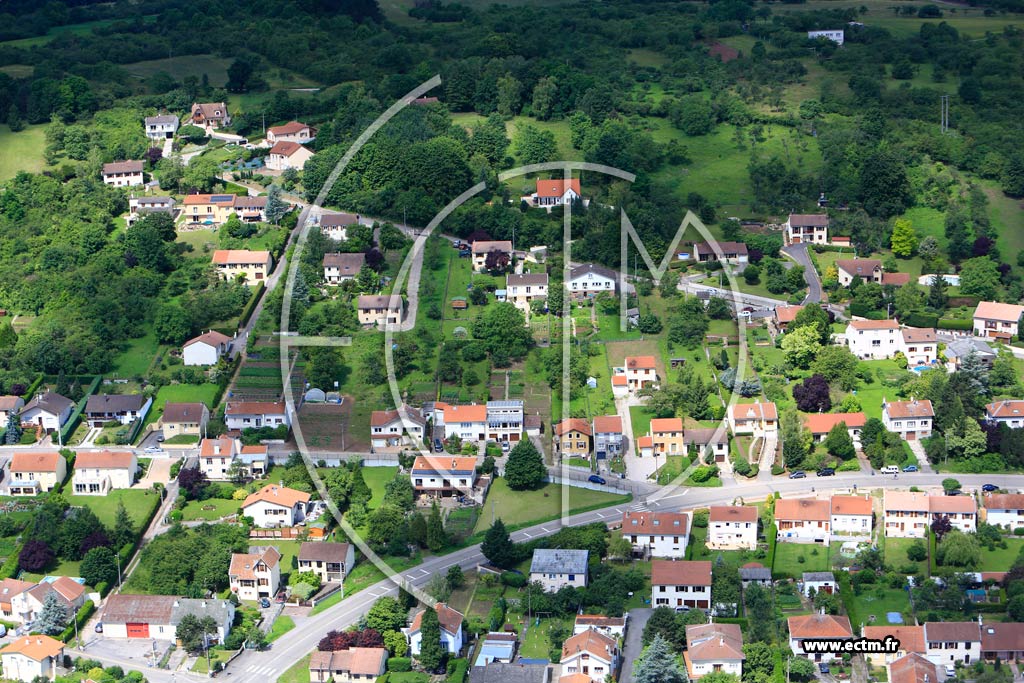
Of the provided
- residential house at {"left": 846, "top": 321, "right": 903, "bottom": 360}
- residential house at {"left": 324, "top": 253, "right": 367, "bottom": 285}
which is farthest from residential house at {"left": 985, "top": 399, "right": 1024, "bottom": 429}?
residential house at {"left": 324, "top": 253, "right": 367, "bottom": 285}

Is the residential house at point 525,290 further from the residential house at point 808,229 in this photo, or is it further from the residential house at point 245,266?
the residential house at point 808,229

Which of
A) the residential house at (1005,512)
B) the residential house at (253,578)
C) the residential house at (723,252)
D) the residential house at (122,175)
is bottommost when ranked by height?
the residential house at (253,578)

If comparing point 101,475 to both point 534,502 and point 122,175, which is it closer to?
point 534,502

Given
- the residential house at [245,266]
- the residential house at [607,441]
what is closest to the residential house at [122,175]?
the residential house at [245,266]

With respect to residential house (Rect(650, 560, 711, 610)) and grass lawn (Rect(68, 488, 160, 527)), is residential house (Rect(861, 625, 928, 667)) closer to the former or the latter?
residential house (Rect(650, 560, 711, 610))

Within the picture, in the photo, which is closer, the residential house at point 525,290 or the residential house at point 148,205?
the residential house at point 525,290

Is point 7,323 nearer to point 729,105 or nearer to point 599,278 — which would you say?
point 599,278

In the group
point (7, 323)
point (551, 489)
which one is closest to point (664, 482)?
point (551, 489)
